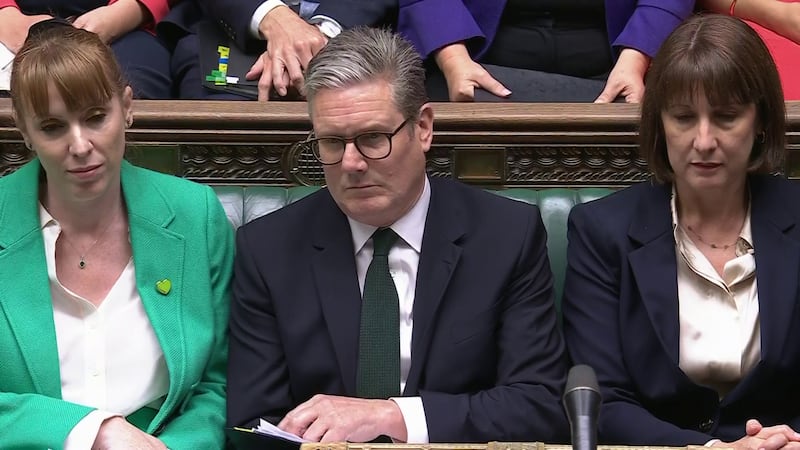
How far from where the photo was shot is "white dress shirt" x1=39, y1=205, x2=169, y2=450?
2.02 m

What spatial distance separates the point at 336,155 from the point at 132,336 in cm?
46

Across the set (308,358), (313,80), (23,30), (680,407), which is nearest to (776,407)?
(680,407)

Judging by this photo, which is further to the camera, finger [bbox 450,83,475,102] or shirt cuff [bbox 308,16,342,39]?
shirt cuff [bbox 308,16,342,39]

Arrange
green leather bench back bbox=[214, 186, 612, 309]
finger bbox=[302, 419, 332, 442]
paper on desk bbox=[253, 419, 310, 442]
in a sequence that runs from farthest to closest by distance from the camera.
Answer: green leather bench back bbox=[214, 186, 612, 309] → finger bbox=[302, 419, 332, 442] → paper on desk bbox=[253, 419, 310, 442]

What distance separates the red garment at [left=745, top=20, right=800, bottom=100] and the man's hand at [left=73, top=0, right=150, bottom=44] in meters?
1.42

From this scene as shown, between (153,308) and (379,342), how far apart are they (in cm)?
38

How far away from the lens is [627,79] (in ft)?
8.69

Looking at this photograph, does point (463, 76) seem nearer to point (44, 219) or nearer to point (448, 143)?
point (448, 143)

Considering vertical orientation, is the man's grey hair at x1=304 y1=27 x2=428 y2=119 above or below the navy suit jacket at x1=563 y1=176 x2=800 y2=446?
above

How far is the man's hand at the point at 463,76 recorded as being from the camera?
102 inches

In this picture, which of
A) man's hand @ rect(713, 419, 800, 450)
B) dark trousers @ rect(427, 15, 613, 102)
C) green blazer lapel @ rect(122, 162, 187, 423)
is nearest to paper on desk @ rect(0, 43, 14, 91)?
green blazer lapel @ rect(122, 162, 187, 423)

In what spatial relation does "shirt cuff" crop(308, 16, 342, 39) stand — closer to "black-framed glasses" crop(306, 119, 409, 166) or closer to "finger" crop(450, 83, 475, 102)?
"finger" crop(450, 83, 475, 102)

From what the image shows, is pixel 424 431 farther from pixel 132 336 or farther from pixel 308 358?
pixel 132 336

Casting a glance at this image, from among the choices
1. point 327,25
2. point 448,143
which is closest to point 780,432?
point 448,143
